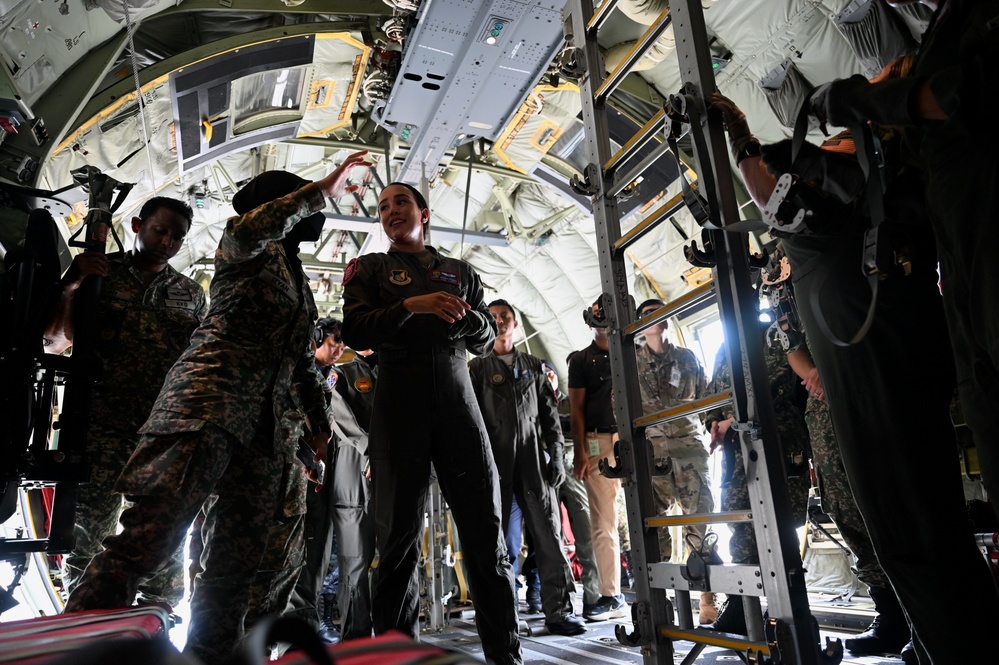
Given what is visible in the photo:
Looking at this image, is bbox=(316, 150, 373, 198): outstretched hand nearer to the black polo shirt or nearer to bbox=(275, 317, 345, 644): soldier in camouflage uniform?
bbox=(275, 317, 345, 644): soldier in camouflage uniform

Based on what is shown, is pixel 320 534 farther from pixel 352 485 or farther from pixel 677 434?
pixel 677 434

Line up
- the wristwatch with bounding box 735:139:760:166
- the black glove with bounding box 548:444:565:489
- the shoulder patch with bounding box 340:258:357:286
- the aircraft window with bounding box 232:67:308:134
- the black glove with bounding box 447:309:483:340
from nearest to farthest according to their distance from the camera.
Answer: the wristwatch with bounding box 735:139:760:166 → the black glove with bounding box 447:309:483:340 → the shoulder patch with bounding box 340:258:357:286 → the black glove with bounding box 548:444:565:489 → the aircraft window with bounding box 232:67:308:134

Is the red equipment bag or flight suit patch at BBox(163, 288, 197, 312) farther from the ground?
flight suit patch at BBox(163, 288, 197, 312)

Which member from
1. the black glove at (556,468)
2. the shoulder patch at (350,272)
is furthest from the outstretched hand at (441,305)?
the black glove at (556,468)

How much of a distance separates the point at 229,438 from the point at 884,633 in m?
2.52

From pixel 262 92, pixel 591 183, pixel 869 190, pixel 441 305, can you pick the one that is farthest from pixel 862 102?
pixel 262 92

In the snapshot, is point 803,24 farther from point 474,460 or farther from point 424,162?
point 474,460

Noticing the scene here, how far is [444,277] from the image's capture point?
2607mm

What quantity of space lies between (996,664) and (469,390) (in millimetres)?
1666

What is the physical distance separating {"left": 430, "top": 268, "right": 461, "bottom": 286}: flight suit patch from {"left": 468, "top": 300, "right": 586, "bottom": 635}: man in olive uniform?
1.66 metres

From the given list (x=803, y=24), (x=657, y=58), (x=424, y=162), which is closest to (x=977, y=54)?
(x=803, y=24)

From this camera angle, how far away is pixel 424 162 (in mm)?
5320

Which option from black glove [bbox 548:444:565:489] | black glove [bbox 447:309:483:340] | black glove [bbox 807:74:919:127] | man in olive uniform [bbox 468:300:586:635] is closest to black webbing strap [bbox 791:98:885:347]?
black glove [bbox 807:74:919:127]

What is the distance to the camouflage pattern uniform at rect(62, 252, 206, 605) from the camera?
2.57 meters
